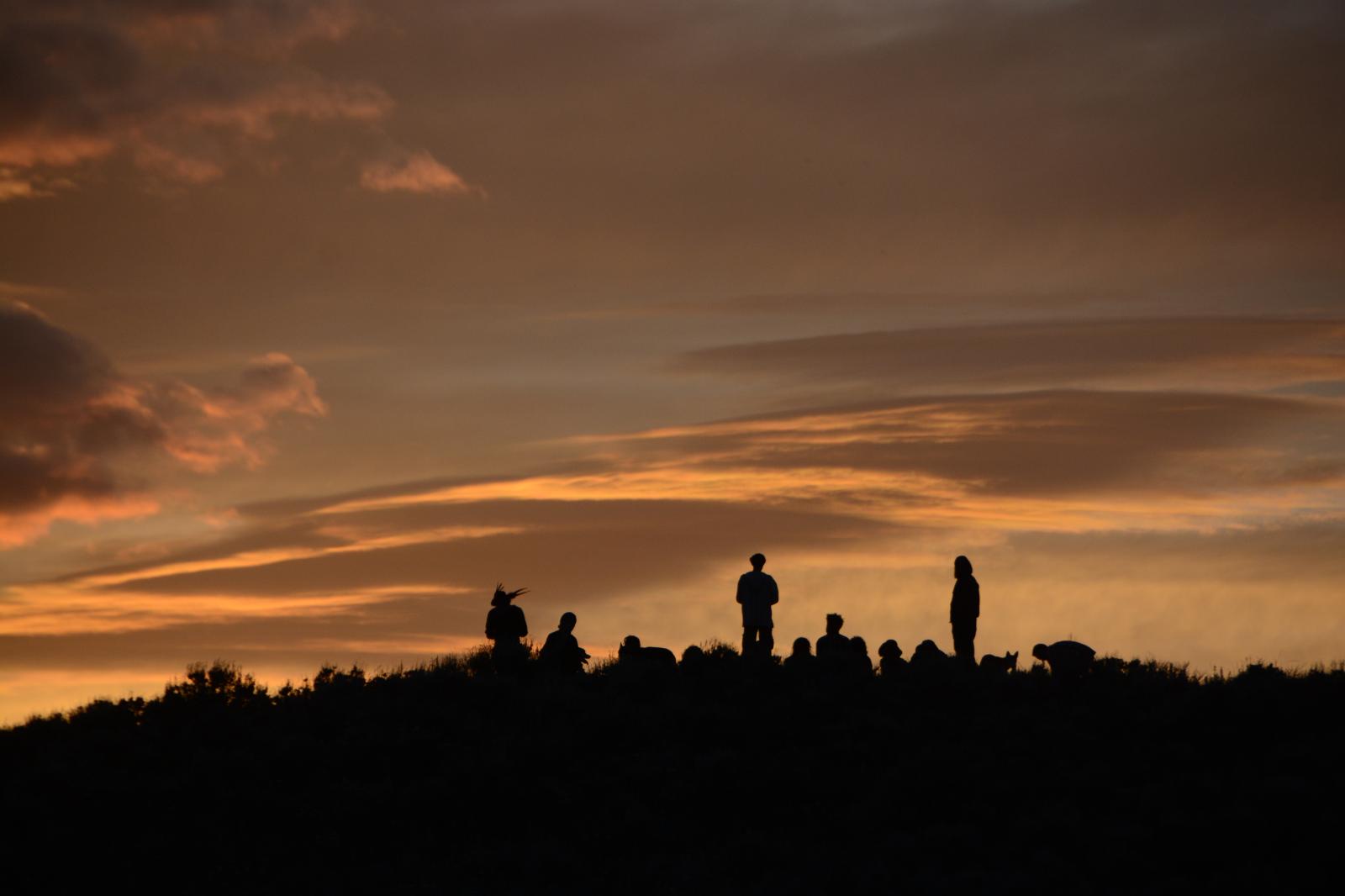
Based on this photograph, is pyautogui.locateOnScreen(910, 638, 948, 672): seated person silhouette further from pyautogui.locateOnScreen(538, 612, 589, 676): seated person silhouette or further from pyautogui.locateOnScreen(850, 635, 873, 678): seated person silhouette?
pyautogui.locateOnScreen(538, 612, 589, 676): seated person silhouette

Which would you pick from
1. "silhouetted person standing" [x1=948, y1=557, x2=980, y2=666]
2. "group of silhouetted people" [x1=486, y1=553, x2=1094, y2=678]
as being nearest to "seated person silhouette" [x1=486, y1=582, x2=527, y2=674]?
"group of silhouetted people" [x1=486, y1=553, x2=1094, y2=678]

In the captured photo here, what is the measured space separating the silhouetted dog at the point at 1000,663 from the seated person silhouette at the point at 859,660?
2.10m

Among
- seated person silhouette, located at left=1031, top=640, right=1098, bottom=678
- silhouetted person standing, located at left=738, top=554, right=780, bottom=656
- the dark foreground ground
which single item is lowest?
the dark foreground ground

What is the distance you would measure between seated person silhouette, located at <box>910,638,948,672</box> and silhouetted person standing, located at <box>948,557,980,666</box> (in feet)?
1.39

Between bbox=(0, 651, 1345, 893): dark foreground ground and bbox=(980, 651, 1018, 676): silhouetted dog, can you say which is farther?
bbox=(980, 651, 1018, 676): silhouetted dog

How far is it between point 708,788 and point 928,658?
5730 mm

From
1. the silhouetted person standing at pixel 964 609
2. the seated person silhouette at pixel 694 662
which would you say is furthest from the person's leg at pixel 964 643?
the seated person silhouette at pixel 694 662

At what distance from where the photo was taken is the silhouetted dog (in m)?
26.8

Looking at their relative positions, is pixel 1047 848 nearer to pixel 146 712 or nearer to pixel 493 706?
pixel 493 706

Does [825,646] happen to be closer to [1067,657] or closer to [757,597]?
[757,597]

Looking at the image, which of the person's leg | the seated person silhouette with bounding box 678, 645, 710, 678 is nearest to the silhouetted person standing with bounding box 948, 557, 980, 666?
the person's leg

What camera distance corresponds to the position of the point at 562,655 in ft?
91.9

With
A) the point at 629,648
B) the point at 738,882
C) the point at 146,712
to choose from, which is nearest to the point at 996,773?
the point at 738,882

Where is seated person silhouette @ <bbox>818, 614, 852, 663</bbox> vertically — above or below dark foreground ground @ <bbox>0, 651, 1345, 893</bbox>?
above
